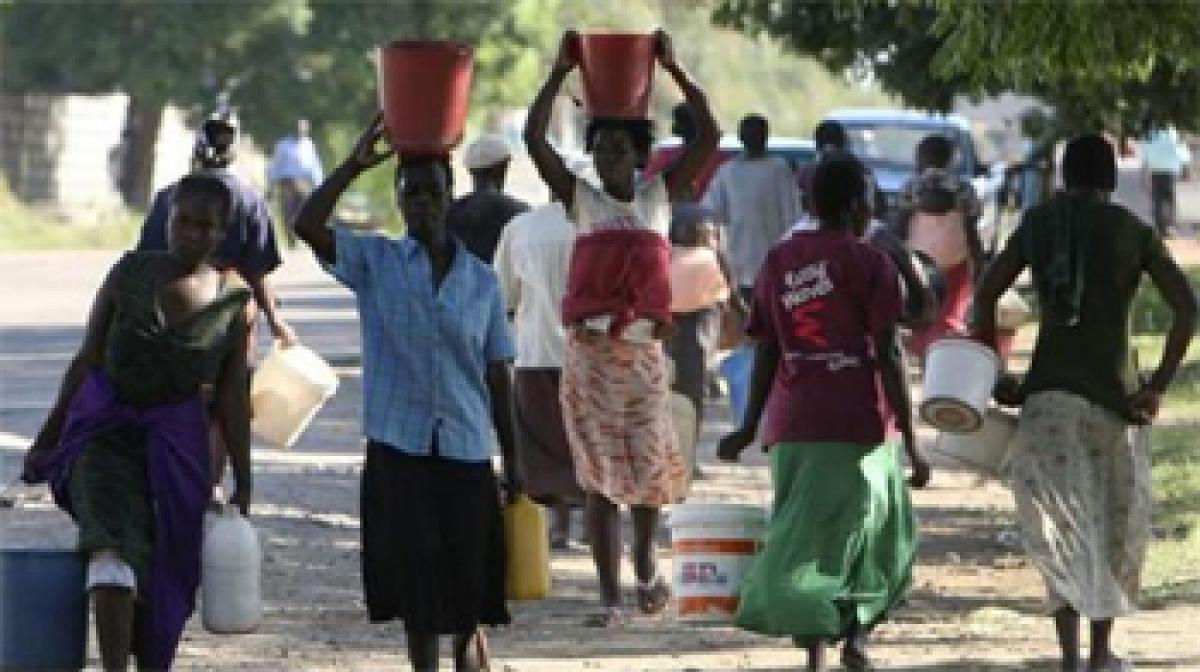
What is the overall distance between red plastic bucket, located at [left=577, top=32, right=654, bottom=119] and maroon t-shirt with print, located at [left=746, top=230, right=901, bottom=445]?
3.77 feet

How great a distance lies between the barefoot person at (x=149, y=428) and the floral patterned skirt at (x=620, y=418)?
275 cm

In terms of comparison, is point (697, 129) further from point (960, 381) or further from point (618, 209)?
point (960, 381)

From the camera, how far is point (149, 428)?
29.8 feet

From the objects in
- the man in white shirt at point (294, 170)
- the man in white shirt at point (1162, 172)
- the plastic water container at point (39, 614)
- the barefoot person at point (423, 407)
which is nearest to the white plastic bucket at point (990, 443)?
the barefoot person at point (423, 407)

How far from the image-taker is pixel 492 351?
977 centimetres

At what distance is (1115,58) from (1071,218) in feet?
10.1

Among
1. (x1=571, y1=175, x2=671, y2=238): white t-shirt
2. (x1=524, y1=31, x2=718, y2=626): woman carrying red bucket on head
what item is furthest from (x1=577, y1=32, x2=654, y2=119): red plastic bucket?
(x1=571, y1=175, x2=671, y2=238): white t-shirt

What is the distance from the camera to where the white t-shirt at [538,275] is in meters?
12.9

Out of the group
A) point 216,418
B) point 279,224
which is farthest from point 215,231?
point 279,224

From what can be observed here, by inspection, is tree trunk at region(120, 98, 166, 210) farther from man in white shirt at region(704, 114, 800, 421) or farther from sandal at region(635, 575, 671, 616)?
sandal at region(635, 575, 671, 616)

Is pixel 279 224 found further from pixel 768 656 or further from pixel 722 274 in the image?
pixel 768 656

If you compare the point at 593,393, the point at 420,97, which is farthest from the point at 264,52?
the point at 420,97

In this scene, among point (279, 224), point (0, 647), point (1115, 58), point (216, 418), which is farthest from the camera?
point (279, 224)

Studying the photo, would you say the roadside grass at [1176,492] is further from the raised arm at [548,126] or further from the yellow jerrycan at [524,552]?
the yellow jerrycan at [524,552]
